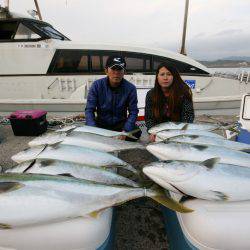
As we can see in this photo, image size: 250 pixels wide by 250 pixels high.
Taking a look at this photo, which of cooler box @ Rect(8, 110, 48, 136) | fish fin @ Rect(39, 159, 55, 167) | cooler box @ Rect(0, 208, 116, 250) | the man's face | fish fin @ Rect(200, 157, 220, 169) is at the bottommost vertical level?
cooler box @ Rect(8, 110, 48, 136)

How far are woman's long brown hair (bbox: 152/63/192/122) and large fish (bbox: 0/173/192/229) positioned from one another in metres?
2.58

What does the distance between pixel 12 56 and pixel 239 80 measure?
7.88 meters

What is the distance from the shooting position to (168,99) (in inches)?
185

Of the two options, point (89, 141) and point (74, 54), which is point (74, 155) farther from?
point (74, 54)

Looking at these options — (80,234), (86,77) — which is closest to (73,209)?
(80,234)

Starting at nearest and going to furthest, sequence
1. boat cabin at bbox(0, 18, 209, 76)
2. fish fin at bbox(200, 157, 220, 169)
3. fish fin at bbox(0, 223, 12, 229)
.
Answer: fish fin at bbox(0, 223, 12, 229), fish fin at bbox(200, 157, 220, 169), boat cabin at bbox(0, 18, 209, 76)

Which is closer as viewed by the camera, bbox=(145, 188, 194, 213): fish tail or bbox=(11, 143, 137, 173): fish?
bbox=(145, 188, 194, 213): fish tail

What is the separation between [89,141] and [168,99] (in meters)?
1.71

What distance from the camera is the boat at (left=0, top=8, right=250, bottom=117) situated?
9086mm

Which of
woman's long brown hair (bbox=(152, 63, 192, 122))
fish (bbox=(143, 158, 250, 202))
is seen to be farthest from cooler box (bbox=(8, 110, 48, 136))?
fish (bbox=(143, 158, 250, 202))

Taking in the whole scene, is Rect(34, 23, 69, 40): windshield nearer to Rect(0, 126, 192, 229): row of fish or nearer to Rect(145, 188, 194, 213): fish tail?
Rect(0, 126, 192, 229): row of fish

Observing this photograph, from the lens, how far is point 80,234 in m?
1.98

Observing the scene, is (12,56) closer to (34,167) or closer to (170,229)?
(34,167)

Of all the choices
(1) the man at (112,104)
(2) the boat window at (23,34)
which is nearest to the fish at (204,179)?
(1) the man at (112,104)
